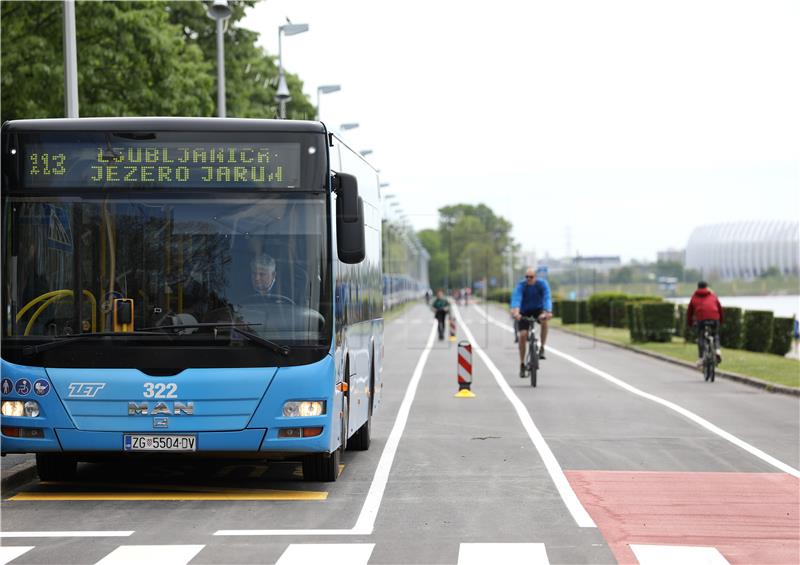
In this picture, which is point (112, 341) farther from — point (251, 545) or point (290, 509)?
point (251, 545)

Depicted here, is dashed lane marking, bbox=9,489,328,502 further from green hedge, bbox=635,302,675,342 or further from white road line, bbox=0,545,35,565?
green hedge, bbox=635,302,675,342

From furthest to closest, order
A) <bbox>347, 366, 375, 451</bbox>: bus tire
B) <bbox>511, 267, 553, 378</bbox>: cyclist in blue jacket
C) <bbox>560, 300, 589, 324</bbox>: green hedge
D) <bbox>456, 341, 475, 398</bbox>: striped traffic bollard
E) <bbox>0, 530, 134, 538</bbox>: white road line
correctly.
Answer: <bbox>560, 300, 589, 324</bbox>: green hedge
<bbox>511, 267, 553, 378</bbox>: cyclist in blue jacket
<bbox>456, 341, 475, 398</bbox>: striped traffic bollard
<bbox>347, 366, 375, 451</bbox>: bus tire
<bbox>0, 530, 134, 538</bbox>: white road line

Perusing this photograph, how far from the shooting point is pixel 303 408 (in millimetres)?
10883

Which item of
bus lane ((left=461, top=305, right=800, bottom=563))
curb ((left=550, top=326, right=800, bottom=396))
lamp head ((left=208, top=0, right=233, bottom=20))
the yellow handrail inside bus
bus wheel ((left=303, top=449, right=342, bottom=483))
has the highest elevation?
lamp head ((left=208, top=0, right=233, bottom=20))

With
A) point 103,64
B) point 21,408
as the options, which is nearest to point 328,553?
point 21,408

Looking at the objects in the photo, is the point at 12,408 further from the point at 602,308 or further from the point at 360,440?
the point at 602,308

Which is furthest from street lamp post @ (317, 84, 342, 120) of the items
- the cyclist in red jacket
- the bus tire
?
the bus tire

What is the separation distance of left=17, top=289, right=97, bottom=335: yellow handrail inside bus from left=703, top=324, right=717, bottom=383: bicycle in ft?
56.3

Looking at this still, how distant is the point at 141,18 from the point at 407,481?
26188 millimetres

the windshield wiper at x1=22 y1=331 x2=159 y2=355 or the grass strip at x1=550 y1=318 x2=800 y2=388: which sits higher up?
the windshield wiper at x1=22 y1=331 x2=159 y2=355

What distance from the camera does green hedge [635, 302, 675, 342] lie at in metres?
43.4

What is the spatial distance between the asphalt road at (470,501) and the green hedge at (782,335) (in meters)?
17.4

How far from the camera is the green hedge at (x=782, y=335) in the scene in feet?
116

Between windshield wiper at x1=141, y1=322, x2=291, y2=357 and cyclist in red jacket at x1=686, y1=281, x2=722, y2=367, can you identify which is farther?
cyclist in red jacket at x1=686, y1=281, x2=722, y2=367
